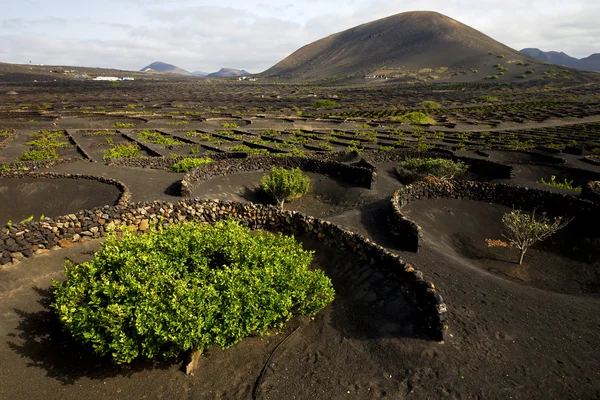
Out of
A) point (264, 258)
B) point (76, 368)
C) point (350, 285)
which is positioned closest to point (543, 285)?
point (350, 285)

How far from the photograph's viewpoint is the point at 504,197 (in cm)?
1894

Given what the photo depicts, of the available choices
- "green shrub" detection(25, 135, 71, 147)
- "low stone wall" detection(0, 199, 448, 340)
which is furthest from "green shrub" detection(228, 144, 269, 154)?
"low stone wall" detection(0, 199, 448, 340)

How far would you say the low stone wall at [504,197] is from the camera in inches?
639

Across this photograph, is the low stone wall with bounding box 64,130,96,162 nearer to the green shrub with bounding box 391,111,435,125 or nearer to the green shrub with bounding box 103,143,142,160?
the green shrub with bounding box 103,143,142,160

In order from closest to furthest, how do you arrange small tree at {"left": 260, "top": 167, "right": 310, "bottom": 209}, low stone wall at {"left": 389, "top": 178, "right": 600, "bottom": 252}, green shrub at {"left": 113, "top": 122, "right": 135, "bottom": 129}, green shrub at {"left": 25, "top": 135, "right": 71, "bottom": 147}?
1. low stone wall at {"left": 389, "top": 178, "right": 600, "bottom": 252}
2. small tree at {"left": 260, "top": 167, "right": 310, "bottom": 209}
3. green shrub at {"left": 25, "top": 135, "right": 71, "bottom": 147}
4. green shrub at {"left": 113, "top": 122, "right": 135, "bottom": 129}

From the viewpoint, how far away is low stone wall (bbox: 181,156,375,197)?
21934mm

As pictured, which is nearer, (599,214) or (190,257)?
(190,257)

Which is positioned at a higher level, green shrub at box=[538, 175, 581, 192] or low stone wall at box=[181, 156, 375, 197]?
low stone wall at box=[181, 156, 375, 197]

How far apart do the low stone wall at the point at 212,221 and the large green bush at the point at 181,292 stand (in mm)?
1544

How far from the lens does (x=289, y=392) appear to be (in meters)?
7.52

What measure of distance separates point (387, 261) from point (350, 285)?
4.50ft

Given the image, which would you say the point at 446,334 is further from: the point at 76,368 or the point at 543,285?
the point at 76,368

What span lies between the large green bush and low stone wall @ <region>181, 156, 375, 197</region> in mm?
11013

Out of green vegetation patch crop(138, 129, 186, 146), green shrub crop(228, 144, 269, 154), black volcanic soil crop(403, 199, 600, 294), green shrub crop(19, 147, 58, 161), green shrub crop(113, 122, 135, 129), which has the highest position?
green shrub crop(113, 122, 135, 129)
